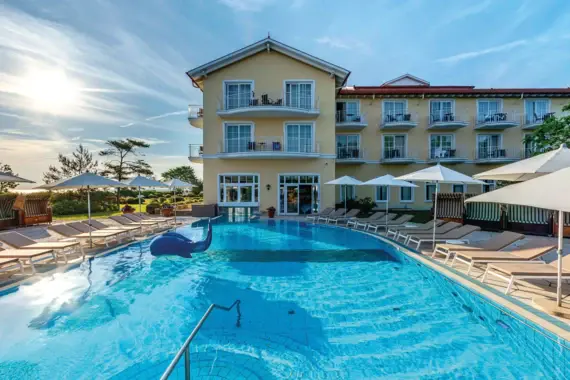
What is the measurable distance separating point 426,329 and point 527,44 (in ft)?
71.4

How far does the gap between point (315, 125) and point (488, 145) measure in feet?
52.7

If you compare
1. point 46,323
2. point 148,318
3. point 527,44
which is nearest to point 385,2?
point 527,44

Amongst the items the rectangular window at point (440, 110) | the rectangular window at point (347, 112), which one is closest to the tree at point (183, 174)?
the rectangular window at point (347, 112)

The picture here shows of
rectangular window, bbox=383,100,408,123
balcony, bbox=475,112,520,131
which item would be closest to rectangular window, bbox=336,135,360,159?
rectangular window, bbox=383,100,408,123

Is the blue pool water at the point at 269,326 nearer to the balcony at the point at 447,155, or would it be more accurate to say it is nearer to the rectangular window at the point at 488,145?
the balcony at the point at 447,155

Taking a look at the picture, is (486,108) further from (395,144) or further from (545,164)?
(545,164)

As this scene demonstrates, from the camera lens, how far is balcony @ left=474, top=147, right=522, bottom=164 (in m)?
22.0

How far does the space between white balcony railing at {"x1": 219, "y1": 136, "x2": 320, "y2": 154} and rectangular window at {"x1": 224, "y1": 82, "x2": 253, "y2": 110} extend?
2.68 m

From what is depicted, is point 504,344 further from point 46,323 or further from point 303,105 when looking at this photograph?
point 303,105

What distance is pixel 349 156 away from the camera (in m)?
22.4

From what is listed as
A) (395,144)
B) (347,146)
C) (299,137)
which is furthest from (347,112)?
(299,137)

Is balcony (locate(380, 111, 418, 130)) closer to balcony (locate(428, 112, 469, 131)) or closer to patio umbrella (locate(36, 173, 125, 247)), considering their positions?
balcony (locate(428, 112, 469, 131))

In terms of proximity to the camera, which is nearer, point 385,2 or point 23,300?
point 23,300

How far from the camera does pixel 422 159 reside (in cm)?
2278
